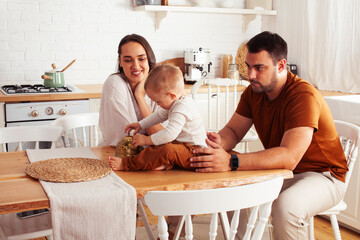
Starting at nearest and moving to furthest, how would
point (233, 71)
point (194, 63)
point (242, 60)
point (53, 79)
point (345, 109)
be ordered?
1. point (345, 109)
2. point (53, 79)
3. point (194, 63)
4. point (233, 71)
5. point (242, 60)

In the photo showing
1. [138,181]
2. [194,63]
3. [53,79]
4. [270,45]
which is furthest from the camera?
[194,63]

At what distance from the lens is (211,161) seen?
1.76 m

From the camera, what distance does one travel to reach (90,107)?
11.2 feet

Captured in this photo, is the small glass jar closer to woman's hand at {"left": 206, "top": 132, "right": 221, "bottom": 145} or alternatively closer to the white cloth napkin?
woman's hand at {"left": 206, "top": 132, "right": 221, "bottom": 145}

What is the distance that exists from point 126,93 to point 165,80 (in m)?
0.57

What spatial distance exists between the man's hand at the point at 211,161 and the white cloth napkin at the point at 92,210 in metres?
0.34

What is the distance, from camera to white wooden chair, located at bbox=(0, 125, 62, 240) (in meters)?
1.87

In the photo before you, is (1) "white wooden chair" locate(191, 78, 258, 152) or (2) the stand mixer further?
(2) the stand mixer

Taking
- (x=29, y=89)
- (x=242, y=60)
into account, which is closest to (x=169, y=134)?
(x=29, y=89)

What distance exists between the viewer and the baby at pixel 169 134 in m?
1.74

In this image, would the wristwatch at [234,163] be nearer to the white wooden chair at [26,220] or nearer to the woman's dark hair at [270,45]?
the woman's dark hair at [270,45]

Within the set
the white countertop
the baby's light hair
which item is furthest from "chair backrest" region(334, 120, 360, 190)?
the baby's light hair

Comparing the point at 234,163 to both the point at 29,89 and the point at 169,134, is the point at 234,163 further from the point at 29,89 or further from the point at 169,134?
the point at 29,89

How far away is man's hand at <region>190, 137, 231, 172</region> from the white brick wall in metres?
2.48
